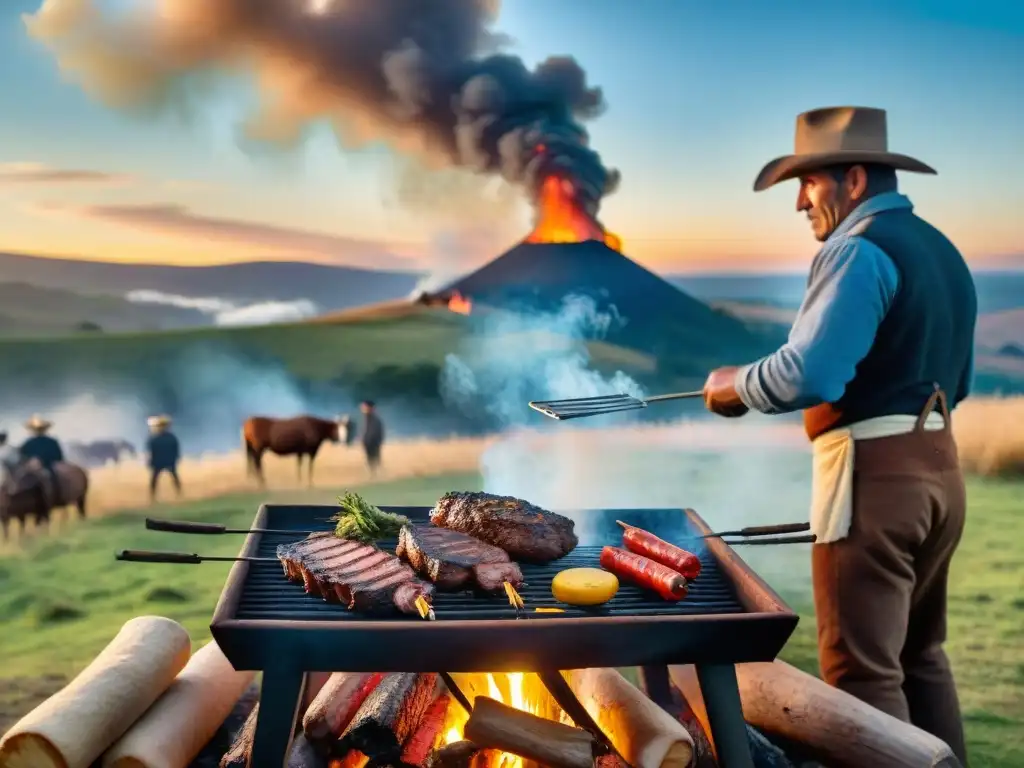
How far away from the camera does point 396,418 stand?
841 centimetres

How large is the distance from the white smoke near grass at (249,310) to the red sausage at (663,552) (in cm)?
580

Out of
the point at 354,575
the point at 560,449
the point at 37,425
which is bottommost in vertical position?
the point at 560,449

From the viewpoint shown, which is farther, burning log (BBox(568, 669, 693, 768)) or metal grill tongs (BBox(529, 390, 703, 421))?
metal grill tongs (BBox(529, 390, 703, 421))

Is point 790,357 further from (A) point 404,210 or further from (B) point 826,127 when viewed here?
(A) point 404,210

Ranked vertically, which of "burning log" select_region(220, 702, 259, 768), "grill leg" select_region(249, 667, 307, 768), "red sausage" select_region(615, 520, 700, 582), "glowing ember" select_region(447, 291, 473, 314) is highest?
"glowing ember" select_region(447, 291, 473, 314)

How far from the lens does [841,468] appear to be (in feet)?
11.2

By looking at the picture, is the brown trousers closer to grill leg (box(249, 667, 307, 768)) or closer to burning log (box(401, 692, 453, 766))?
burning log (box(401, 692, 453, 766))

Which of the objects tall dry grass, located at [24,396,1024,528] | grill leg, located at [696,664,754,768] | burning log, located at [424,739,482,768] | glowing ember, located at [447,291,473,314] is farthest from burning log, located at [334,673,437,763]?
glowing ember, located at [447,291,473,314]

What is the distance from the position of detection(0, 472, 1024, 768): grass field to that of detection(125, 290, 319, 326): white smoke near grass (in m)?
1.69

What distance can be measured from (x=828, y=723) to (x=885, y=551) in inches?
26.8

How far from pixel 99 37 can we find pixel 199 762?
597 cm

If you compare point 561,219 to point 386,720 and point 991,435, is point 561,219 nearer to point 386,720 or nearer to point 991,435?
point 991,435

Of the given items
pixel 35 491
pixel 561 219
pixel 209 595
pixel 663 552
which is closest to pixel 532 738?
pixel 663 552

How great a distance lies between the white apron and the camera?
337 centimetres
